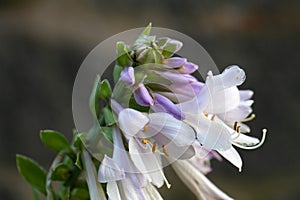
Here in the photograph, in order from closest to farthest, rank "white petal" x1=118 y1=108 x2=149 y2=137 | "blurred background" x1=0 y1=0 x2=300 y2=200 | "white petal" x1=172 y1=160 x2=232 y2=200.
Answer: "white petal" x1=118 y1=108 x2=149 y2=137
"white petal" x1=172 y1=160 x2=232 y2=200
"blurred background" x1=0 y1=0 x2=300 y2=200

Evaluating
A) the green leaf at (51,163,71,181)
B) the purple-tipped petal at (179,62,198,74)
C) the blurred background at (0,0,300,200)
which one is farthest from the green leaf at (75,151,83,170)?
the blurred background at (0,0,300,200)

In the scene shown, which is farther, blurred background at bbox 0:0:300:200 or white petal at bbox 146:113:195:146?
blurred background at bbox 0:0:300:200

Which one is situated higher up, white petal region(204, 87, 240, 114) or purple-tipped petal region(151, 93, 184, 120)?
purple-tipped petal region(151, 93, 184, 120)

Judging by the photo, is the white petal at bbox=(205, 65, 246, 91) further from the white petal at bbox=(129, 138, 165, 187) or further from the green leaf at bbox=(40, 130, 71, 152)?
the green leaf at bbox=(40, 130, 71, 152)

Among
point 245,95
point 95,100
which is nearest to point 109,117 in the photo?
point 95,100

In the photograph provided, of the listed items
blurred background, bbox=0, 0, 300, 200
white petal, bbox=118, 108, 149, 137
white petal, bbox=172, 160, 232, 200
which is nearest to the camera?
white petal, bbox=118, 108, 149, 137

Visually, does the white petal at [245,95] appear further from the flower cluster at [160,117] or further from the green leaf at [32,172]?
the green leaf at [32,172]
